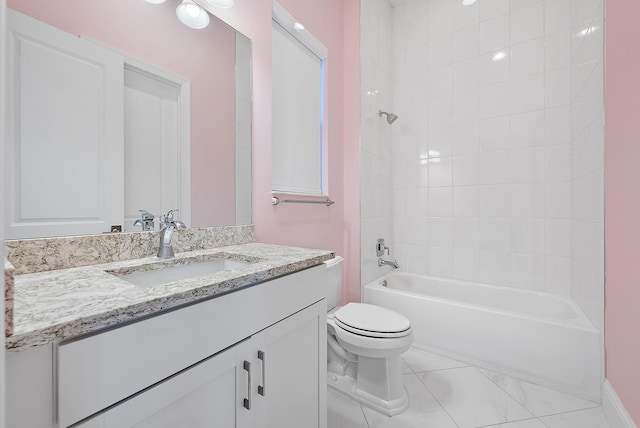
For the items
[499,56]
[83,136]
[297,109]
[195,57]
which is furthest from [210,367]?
[499,56]

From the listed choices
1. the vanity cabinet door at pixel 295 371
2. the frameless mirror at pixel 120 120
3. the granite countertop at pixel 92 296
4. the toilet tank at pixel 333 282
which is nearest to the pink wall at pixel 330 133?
the frameless mirror at pixel 120 120

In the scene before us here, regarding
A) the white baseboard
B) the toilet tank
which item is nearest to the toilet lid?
the toilet tank

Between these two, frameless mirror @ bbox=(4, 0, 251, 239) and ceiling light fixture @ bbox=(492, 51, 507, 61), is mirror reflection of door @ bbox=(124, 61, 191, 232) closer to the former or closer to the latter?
frameless mirror @ bbox=(4, 0, 251, 239)

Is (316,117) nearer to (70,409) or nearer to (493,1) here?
(493,1)

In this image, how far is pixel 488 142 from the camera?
2.25 metres

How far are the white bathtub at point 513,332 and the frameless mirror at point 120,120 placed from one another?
1438 mm

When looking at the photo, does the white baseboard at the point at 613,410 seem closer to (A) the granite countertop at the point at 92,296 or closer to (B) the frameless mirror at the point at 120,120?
(A) the granite countertop at the point at 92,296

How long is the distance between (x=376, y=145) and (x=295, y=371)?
191 cm

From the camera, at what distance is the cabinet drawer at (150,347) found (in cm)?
46

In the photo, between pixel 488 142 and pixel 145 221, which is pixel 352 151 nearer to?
pixel 488 142

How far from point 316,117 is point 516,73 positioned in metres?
1.59

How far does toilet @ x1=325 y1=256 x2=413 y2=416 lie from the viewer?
1.36 m

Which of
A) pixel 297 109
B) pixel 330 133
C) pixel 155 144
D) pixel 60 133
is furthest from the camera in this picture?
pixel 330 133

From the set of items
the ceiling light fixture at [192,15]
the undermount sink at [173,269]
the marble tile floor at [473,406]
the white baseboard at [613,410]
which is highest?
the ceiling light fixture at [192,15]
